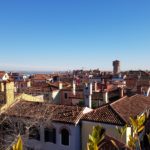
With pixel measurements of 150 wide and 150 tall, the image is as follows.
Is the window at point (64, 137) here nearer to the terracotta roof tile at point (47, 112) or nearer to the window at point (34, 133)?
the terracotta roof tile at point (47, 112)

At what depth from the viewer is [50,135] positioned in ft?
62.4

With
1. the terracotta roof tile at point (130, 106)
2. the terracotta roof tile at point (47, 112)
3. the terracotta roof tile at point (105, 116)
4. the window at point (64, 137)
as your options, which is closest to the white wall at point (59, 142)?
the window at point (64, 137)

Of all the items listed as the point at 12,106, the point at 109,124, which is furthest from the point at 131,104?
the point at 12,106

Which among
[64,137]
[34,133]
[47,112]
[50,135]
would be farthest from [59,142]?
[47,112]

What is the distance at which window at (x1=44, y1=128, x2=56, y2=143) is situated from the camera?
1886 cm

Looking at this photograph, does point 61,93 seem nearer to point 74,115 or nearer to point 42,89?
point 42,89

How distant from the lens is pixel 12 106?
72.3 ft

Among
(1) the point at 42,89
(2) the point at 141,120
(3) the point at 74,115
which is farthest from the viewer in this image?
(1) the point at 42,89

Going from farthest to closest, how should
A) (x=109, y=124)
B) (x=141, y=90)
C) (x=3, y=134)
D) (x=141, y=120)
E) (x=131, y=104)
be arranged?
(x=141, y=90) < (x=131, y=104) < (x=3, y=134) < (x=109, y=124) < (x=141, y=120)

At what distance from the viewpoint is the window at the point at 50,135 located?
1886cm

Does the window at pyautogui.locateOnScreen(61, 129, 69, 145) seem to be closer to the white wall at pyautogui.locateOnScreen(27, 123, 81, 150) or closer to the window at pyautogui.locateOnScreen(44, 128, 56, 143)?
the white wall at pyautogui.locateOnScreen(27, 123, 81, 150)

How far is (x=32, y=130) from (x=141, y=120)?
17560 mm

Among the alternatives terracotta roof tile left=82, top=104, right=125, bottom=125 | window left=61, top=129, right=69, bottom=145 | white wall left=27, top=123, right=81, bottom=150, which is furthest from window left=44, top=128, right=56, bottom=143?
terracotta roof tile left=82, top=104, right=125, bottom=125

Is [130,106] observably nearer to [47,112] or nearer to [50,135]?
[47,112]
